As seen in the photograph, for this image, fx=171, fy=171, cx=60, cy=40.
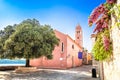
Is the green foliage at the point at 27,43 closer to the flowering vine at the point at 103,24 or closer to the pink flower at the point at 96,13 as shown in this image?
the flowering vine at the point at 103,24

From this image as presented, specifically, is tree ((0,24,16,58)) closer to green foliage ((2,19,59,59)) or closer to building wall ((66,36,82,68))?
green foliage ((2,19,59,59))

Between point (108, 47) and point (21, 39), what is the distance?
17.8 m

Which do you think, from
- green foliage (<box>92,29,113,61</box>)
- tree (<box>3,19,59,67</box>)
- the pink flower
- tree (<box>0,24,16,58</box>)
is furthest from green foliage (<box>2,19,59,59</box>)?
the pink flower

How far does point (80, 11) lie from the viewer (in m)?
15.5

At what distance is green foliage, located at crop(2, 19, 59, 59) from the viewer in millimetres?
21188

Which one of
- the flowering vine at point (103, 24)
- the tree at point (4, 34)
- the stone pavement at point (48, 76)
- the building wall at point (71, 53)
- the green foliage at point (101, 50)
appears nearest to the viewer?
the flowering vine at point (103, 24)

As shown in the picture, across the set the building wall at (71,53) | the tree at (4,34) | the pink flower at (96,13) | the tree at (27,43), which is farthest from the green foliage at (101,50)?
the building wall at (71,53)

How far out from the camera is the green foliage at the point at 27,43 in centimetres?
2119

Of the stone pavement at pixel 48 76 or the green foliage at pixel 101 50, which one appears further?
the stone pavement at pixel 48 76

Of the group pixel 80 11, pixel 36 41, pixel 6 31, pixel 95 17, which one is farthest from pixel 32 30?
pixel 95 17

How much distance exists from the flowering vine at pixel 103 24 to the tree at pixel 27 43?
16408 millimetres

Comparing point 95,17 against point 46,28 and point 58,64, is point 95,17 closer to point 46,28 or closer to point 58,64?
point 46,28

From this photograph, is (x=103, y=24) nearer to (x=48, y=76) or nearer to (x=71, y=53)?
(x=48, y=76)

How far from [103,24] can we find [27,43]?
1737cm
